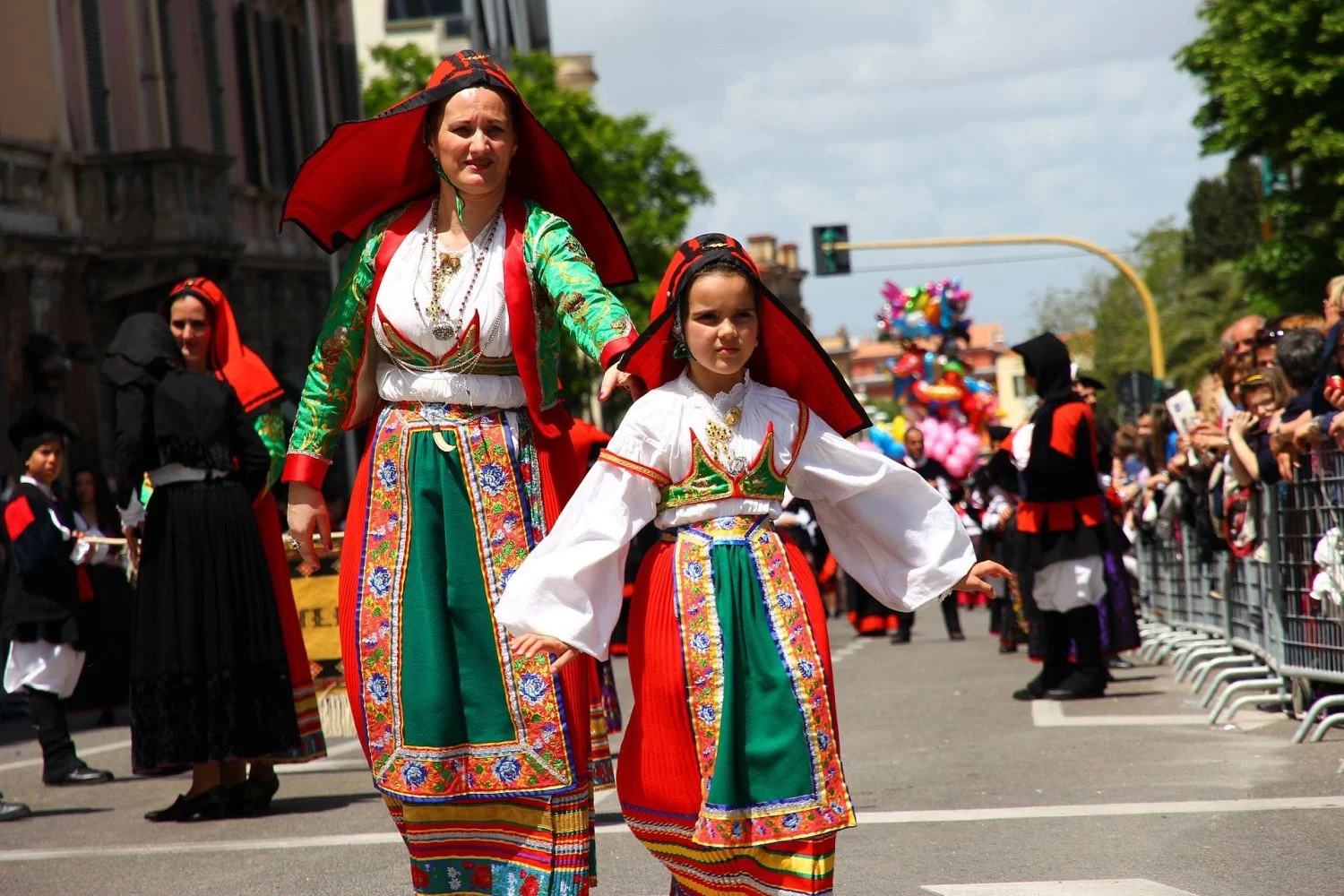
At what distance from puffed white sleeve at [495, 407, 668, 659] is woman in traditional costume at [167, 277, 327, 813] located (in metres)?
4.36

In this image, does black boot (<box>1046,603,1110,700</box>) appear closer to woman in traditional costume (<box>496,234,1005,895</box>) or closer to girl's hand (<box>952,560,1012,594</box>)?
girl's hand (<box>952,560,1012,594</box>)

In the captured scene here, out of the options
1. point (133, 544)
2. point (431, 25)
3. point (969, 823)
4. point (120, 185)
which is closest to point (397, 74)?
point (431, 25)

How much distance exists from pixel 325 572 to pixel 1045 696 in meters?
4.62

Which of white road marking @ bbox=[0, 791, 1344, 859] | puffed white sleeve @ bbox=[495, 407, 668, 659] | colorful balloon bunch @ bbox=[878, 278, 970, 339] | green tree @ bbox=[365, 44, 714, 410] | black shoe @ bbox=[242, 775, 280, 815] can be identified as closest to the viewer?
puffed white sleeve @ bbox=[495, 407, 668, 659]

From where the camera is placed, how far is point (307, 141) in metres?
36.7

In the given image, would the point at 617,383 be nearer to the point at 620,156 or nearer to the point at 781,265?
the point at 620,156

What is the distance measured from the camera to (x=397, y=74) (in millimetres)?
51031

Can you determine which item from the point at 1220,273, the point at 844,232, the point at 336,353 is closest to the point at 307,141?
the point at 844,232

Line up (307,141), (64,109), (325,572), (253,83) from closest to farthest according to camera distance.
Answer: (325,572)
(64,109)
(253,83)
(307,141)

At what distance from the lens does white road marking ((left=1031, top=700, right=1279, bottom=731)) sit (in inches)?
456

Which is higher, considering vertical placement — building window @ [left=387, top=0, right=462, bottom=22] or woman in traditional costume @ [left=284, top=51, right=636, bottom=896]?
building window @ [left=387, top=0, right=462, bottom=22]

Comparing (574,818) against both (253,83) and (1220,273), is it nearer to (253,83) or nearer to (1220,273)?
(253,83)

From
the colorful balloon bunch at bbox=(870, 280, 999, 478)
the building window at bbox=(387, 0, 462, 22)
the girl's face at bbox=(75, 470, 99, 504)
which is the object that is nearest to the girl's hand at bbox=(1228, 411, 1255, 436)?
the girl's face at bbox=(75, 470, 99, 504)

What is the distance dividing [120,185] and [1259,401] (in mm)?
18393
